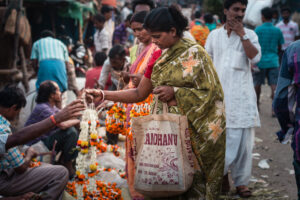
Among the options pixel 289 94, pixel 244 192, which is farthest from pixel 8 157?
pixel 244 192

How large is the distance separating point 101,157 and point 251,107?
2.49m

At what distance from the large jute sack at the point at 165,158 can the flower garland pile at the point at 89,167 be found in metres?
0.88

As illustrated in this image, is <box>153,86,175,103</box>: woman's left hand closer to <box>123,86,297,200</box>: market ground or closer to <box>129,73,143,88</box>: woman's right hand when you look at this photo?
<box>129,73,143,88</box>: woman's right hand

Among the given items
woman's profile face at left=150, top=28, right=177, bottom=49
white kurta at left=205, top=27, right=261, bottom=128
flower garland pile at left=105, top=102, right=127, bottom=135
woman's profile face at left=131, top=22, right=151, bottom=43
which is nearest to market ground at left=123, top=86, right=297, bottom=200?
flower garland pile at left=105, top=102, right=127, bottom=135

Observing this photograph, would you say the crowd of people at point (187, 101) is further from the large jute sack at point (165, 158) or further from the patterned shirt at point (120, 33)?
the patterned shirt at point (120, 33)

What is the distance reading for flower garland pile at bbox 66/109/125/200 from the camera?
3.63 meters

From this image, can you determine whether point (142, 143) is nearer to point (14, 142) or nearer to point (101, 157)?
point (14, 142)

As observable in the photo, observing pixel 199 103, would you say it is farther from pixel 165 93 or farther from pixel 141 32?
pixel 141 32

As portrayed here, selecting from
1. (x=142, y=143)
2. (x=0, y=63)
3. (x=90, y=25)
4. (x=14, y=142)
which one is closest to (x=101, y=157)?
(x=14, y=142)

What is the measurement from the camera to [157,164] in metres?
2.82

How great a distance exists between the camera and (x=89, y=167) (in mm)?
4020

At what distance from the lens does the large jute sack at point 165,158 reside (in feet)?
9.23

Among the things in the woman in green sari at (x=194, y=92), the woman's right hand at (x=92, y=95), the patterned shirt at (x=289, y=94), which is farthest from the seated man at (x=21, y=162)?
the patterned shirt at (x=289, y=94)

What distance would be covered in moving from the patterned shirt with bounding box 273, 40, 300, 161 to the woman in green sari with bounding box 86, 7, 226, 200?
472 millimetres
